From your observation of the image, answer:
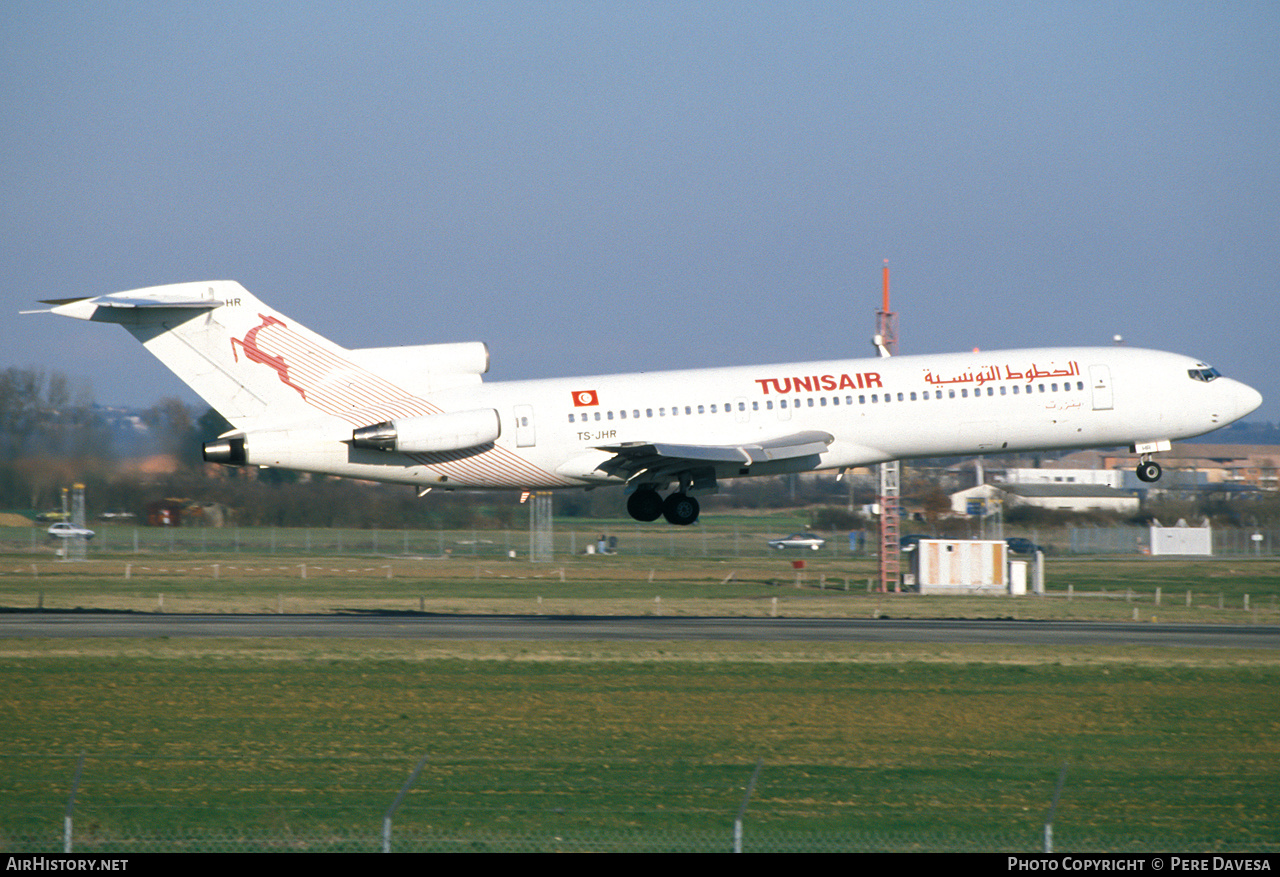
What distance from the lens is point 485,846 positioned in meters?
15.6

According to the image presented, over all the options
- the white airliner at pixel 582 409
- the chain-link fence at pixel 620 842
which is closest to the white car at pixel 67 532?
the white airliner at pixel 582 409

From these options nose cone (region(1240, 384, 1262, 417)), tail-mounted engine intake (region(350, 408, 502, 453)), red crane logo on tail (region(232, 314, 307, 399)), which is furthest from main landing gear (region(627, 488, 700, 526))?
nose cone (region(1240, 384, 1262, 417))

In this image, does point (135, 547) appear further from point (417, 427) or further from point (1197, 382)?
point (1197, 382)

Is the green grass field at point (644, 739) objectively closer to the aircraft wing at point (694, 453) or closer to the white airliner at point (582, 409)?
the aircraft wing at point (694, 453)

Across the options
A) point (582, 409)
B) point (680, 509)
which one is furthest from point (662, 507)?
point (582, 409)

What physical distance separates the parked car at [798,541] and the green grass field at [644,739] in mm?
46047

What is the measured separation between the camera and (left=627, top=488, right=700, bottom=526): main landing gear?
35.2m

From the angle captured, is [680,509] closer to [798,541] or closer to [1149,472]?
[1149,472]

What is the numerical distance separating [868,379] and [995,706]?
11.8 metres

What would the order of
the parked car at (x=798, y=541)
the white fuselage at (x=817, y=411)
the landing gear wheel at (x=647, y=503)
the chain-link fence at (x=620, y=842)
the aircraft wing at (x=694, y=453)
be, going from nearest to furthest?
1. the chain-link fence at (x=620, y=842)
2. the aircraft wing at (x=694, y=453)
3. the white fuselage at (x=817, y=411)
4. the landing gear wheel at (x=647, y=503)
5. the parked car at (x=798, y=541)

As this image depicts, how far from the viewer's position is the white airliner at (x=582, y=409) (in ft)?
111

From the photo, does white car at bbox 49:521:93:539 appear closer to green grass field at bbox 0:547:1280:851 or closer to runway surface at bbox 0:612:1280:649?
runway surface at bbox 0:612:1280:649

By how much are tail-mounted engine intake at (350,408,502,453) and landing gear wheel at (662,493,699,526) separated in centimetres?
532

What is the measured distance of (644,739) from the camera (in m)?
22.9
